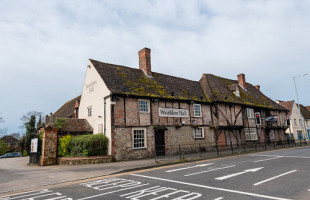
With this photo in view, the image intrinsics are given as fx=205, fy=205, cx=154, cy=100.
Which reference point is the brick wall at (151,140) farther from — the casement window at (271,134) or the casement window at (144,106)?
the casement window at (271,134)

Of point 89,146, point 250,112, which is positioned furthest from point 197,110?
point 89,146

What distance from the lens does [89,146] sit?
48.6 ft

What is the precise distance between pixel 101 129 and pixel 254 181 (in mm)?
12571

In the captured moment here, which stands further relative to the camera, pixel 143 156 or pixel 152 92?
pixel 152 92

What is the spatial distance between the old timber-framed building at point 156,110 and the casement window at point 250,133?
0.20 feet

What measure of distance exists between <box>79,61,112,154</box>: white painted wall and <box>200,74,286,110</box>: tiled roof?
12.1m

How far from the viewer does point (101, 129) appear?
17.0m

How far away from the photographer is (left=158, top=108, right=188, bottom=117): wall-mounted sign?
18.6m

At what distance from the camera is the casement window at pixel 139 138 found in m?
16.7

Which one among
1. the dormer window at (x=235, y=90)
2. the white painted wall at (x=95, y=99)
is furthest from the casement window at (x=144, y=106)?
the dormer window at (x=235, y=90)

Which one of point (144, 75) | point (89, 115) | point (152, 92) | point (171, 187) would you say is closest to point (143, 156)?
point (152, 92)

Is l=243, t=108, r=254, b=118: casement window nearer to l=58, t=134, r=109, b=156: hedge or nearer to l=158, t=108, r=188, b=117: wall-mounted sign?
l=158, t=108, r=188, b=117: wall-mounted sign

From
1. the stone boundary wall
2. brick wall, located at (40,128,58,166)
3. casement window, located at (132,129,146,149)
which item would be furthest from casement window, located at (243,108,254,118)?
brick wall, located at (40,128,58,166)

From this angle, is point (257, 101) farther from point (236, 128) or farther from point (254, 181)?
point (254, 181)
